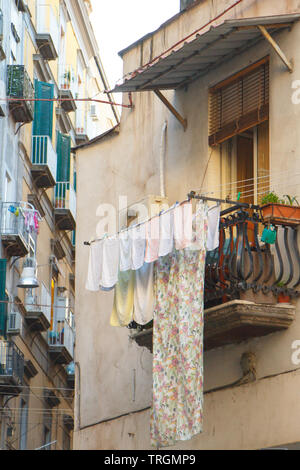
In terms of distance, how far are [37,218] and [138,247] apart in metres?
14.1

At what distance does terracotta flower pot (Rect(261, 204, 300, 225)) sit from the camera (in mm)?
15841

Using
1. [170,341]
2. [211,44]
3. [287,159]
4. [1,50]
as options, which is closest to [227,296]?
[170,341]

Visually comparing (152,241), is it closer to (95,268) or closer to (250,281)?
Result: (95,268)

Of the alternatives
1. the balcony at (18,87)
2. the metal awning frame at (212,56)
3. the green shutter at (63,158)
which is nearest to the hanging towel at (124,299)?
the metal awning frame at (212,56)

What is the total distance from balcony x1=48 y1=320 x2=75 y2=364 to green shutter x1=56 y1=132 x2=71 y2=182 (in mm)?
4308

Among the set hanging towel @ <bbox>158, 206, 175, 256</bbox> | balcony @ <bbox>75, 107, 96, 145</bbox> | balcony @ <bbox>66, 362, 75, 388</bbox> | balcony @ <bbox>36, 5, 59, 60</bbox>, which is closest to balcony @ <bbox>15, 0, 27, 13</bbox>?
balcony @ <bbox>36, 5, 59, 60</bbox>

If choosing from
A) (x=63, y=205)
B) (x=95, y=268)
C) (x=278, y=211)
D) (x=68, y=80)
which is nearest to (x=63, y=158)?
(x=63, y=205)

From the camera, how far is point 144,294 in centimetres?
1689

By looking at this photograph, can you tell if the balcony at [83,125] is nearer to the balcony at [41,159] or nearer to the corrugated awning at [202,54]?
the balcony at [41,159]

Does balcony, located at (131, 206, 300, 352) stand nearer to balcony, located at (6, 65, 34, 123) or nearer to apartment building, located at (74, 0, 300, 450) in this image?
apartment building, located at (74, 0, 300, 450)

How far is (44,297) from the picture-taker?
109ft

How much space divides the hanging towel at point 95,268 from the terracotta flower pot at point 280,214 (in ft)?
9.02

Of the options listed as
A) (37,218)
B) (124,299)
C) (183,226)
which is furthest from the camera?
(37,218)

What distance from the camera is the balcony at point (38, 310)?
104 ft
